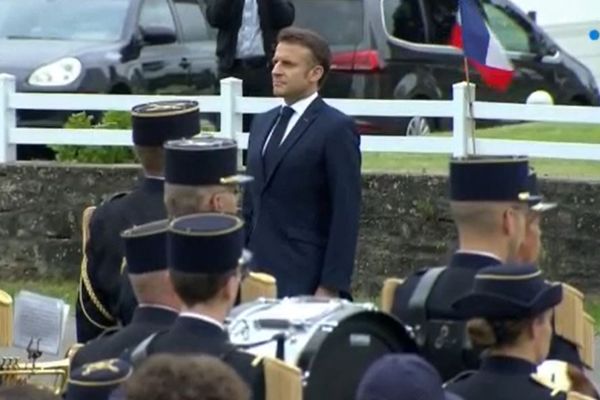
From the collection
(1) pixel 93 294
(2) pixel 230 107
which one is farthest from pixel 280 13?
(1) pixel 93 294

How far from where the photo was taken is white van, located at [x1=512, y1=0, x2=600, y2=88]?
22625mm

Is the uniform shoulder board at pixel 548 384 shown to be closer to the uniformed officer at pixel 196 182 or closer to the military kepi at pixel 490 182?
the military kepi at pixel 490 182

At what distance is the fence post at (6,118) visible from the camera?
1305 cm

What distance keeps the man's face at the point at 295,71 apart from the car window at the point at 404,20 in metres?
8.20

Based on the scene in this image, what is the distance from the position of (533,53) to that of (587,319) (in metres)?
11.1

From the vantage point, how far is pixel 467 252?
5828mm

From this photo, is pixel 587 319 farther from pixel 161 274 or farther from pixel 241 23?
pixel 241 23

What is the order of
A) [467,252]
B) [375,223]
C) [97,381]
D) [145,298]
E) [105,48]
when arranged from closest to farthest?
[97,381] → [145,298] → [467,252] → [375,223] → [105,48]

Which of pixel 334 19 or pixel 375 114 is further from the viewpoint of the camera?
pixel 334 19

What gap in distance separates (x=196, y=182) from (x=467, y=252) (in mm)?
821

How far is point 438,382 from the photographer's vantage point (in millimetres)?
4520

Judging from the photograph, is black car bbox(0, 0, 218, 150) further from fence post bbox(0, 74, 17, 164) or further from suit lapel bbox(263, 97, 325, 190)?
suit lapel bbox(263, 97, 325, 190)

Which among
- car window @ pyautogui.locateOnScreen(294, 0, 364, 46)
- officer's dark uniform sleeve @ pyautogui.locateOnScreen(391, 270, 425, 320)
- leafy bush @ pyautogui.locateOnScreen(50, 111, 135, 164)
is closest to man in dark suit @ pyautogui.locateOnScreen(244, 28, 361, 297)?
officer's dark uniform sleeve @ pyautogui.locateOnScreen(391, 270, 425, 320)

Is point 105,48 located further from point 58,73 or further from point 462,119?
point 462,119
